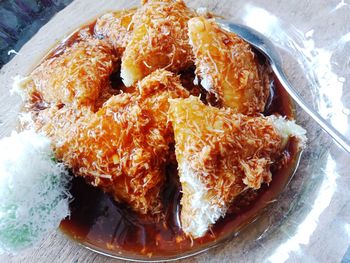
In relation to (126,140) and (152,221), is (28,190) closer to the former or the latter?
(126,140)

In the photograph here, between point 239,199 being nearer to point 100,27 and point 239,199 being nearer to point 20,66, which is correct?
point 100,27

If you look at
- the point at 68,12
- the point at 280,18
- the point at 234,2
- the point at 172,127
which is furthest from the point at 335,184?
the point at 68,12

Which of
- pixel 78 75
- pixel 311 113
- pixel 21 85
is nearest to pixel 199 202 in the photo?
pixel 311 113

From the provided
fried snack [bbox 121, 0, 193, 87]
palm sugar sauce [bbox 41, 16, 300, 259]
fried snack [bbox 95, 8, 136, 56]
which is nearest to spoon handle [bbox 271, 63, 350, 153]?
palm sugar sauce [bbox 41, 16, 300, 259]

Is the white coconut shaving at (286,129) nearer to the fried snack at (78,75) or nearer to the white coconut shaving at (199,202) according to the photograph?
the white coconut shaving at (199,202)

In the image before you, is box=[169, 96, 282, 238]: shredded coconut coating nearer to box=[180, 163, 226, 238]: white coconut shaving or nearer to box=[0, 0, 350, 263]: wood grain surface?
box=[180, 163, 226, 238]: white coconut shaving

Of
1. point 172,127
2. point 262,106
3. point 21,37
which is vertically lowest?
point 21,37
